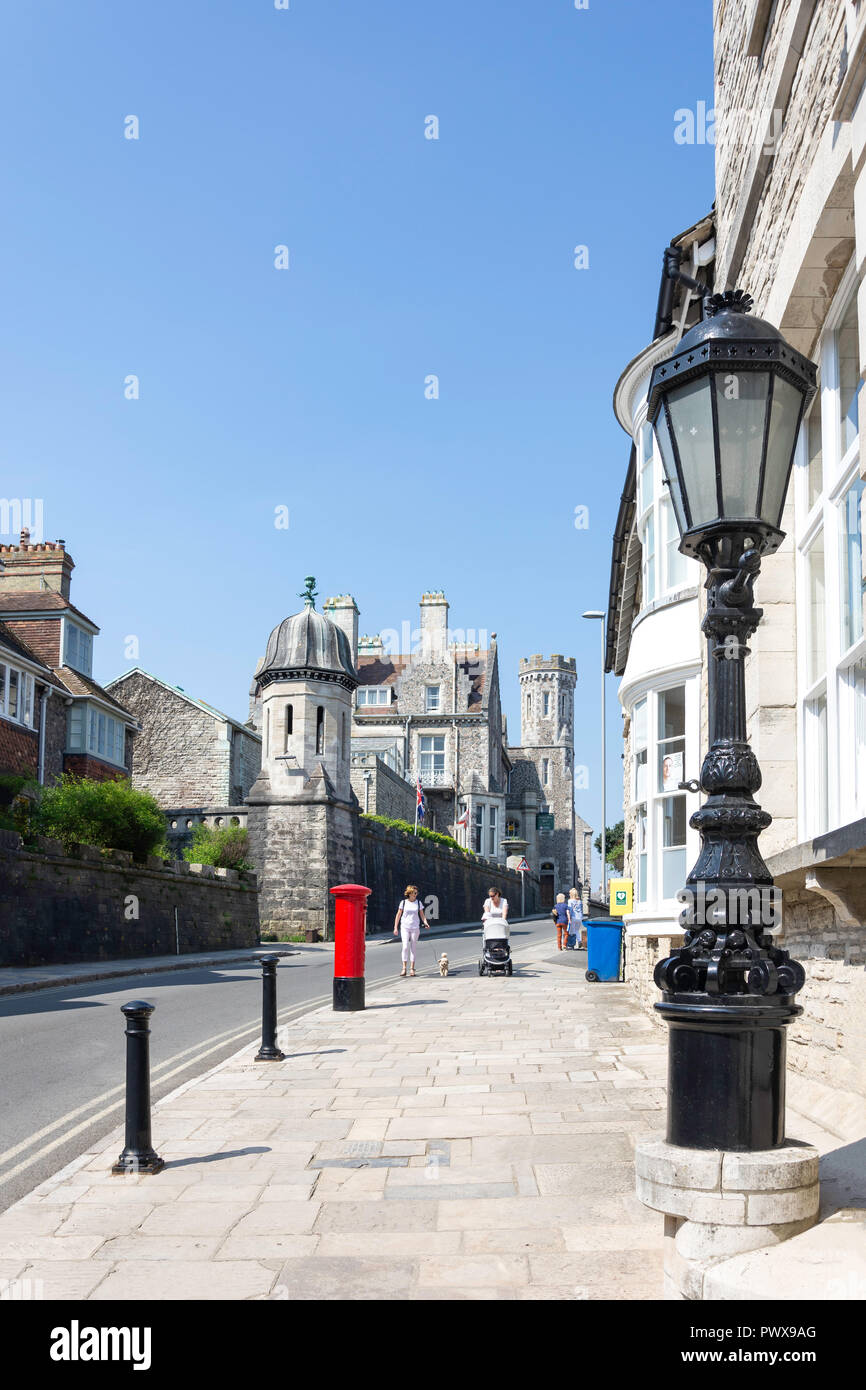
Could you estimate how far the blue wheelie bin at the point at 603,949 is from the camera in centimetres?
1833

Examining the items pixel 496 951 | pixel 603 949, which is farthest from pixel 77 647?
pixel 603 949

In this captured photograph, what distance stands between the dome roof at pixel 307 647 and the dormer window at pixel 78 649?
4.98m

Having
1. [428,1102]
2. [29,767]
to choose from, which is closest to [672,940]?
[428,1102]

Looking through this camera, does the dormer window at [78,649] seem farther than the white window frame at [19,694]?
Yes

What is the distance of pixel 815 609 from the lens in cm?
692

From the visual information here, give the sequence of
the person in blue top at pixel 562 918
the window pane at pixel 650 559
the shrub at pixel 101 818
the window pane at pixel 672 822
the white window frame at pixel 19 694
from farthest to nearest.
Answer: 1. the person in blue top at pixel 562 918
2. the white window frame at pixel 19 694
3. the shrub at pixel 101 818
4. the window pane at pixel 650 559
5. the window pane at pixel 672 822

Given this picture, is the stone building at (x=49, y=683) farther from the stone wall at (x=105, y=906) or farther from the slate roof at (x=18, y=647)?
the stone wall at (x=105, y=906)

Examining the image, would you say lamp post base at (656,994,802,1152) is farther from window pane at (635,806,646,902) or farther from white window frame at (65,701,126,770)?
white window frame at (65,701,126,770)

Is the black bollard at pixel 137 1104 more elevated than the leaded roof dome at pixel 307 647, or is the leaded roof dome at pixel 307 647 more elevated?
the leaded roof dome at pixel 307 647

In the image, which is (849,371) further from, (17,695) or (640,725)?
(17,695)

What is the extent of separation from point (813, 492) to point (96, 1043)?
7.80m

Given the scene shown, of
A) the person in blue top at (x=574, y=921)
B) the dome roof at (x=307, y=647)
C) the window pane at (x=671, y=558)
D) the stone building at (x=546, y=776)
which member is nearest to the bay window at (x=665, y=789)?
the window pane at (x=671, y=558)

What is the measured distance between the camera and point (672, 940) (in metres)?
12.3
